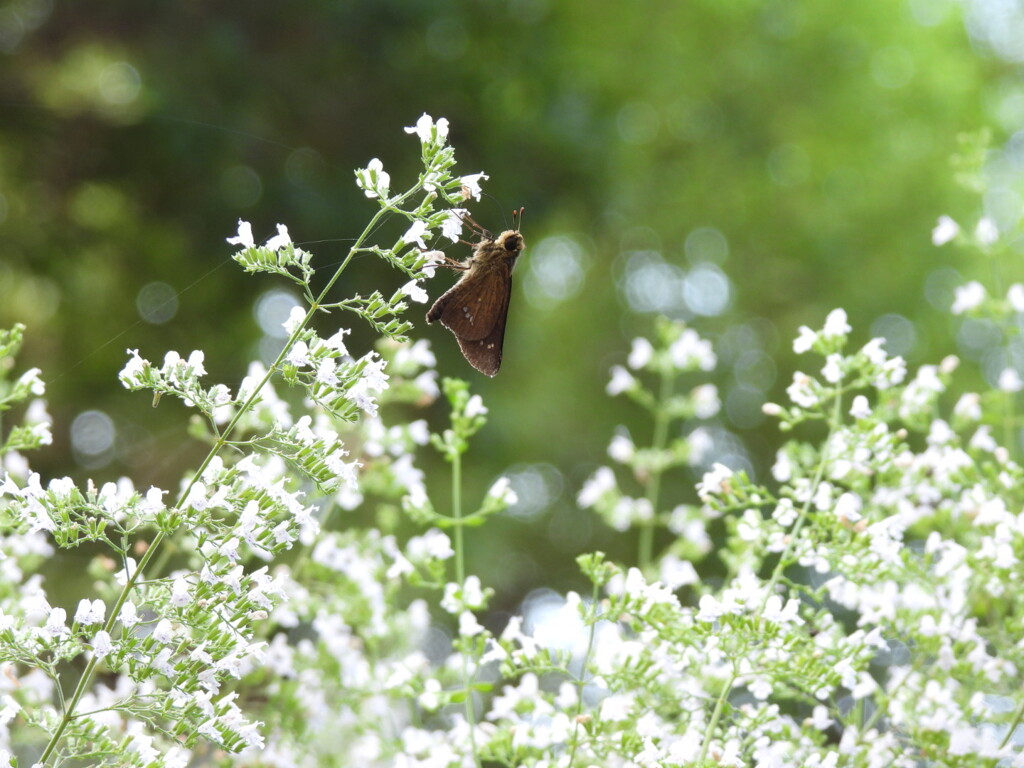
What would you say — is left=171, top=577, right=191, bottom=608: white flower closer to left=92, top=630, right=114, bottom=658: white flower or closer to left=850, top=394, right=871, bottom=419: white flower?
left=92, top=630, right=114, bottom=658: white flower

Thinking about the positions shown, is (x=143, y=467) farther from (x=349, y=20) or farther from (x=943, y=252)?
(x=943, y=252)

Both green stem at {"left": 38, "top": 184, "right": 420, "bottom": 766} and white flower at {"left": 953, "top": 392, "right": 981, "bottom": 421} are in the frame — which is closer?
green stem at {"left": 38, "top": 184, "right": 420, "bottom": 766}

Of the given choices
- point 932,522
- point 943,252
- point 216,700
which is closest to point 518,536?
point 943,252

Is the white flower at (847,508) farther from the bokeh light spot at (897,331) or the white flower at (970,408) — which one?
the bokeh light spot at (897,331)

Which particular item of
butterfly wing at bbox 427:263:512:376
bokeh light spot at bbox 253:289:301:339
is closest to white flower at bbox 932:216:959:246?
butterfly wing at bbox 427:263:512:376

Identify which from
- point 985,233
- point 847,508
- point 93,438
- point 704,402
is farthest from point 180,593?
point 93,438
